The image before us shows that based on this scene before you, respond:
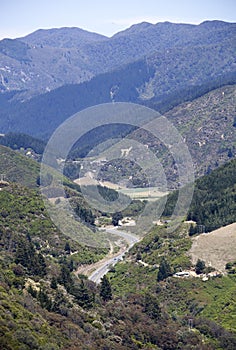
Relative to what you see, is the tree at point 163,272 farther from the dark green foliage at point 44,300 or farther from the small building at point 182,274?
the dark green foliage at point 44,300

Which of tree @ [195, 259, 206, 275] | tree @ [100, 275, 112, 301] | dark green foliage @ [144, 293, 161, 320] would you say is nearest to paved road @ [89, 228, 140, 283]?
tree @ [195, 259, 206, 275]

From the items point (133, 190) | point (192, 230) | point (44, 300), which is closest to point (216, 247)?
point (192, 230)

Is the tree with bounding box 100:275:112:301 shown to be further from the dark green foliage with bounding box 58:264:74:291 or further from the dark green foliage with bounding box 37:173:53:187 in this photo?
the dark green foliage with bounding box 37:173:53:187

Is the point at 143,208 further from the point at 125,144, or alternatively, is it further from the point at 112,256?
the point at 125,144

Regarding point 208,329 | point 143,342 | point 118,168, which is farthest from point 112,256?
point 118,168

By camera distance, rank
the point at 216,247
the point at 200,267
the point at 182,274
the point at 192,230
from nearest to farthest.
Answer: the point at 182,274 < the point at 200,267 < the point at 216,247 < the point at 192,230

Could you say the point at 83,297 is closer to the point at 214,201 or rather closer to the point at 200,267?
the point at 200,267
